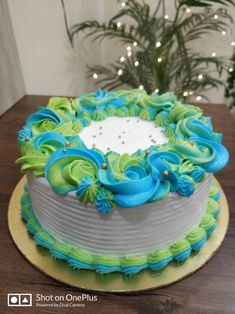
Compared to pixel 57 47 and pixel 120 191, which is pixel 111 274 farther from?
pixel 57 47

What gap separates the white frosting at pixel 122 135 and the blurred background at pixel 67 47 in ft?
3.62

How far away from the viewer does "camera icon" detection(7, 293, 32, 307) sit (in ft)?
3.35

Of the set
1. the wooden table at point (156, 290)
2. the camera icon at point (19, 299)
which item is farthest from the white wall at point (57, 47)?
the camera icon at point (19, 299)

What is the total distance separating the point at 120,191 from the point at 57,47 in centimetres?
201

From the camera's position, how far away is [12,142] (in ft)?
6.14

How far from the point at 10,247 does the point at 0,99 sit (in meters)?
1.25

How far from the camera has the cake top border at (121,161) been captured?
0.95 meters

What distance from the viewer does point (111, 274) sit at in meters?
1.10

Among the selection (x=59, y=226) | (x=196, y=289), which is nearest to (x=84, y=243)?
(x=59, y=226)

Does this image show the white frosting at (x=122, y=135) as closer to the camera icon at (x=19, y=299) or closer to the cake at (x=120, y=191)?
the cake at (x=120, y=191)

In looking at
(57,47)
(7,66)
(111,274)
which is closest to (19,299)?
(111,274)

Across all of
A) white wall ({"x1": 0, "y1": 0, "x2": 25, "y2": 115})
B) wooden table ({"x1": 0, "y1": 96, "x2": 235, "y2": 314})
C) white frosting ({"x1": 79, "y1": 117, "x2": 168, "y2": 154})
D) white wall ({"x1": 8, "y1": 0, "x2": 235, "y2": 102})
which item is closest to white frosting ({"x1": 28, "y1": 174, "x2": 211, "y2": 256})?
wooden table ({"x1": 0, "y1": 96, "x2": 235, "y2": 314})

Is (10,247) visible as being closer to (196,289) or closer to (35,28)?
(196,289)

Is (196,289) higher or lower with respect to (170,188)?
lower
